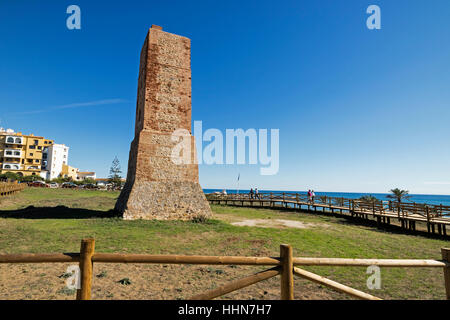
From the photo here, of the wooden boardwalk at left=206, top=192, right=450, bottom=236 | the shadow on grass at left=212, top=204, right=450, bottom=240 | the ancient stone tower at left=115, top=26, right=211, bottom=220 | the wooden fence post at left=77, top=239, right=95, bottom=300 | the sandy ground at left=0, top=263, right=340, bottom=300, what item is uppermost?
the ancient stone tower at left=115, top=26, right=211, bottom=220

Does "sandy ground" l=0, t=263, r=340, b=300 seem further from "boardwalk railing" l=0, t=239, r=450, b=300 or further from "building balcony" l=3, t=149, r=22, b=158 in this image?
"building balcony" l=3, t=149, r=22, b=158

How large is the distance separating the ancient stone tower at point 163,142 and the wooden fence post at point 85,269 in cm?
998

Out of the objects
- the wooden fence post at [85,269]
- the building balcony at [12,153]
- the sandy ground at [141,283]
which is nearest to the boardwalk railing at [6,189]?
the sandy ground at [141,283]

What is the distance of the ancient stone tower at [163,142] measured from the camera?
498 inches

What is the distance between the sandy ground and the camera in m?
4.29

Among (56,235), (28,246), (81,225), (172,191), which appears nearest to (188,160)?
(172,191)

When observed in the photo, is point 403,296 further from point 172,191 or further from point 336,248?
point 172,191

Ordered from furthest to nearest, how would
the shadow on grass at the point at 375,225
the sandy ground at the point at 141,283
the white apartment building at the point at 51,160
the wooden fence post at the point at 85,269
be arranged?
the white apartment building at the point at 51,160 < the shadow on grass at the point at 375,225 < the sandy ground at the point at 141,283 < the wooden fence post at the point at 85,269

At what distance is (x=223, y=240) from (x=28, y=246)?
6.37 meters

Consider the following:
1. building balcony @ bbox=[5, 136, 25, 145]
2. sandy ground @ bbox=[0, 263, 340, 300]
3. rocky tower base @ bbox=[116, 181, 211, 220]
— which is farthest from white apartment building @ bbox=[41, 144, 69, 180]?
sandy ground @ bbox=[0, 263, 340, 300]

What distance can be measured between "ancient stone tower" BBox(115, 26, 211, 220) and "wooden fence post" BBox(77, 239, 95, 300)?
32.7 ft

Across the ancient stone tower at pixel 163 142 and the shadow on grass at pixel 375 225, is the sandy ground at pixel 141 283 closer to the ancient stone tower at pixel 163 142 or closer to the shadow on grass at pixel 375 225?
the ancient stone tower at pixel 163 142
